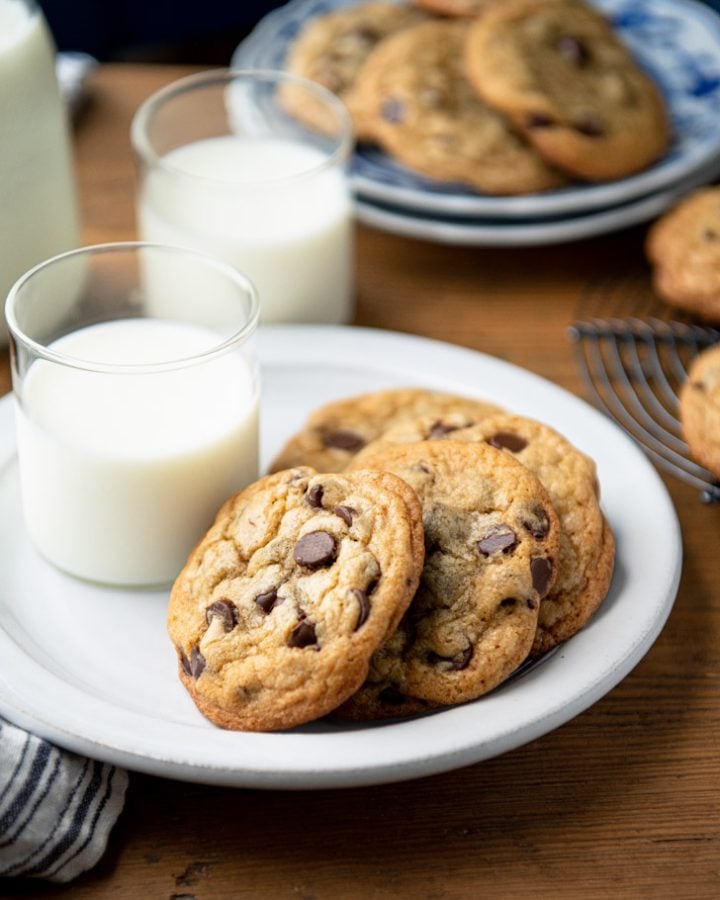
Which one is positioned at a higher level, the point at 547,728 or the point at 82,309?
the point at 82,309

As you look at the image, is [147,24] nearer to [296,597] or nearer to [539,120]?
[539,120]

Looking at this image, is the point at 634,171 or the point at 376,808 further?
the point at 634,171

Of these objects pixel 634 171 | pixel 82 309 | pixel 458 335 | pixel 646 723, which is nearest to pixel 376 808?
pixel 646 723

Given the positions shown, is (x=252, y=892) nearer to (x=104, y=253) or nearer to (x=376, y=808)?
(x=376, y=808)

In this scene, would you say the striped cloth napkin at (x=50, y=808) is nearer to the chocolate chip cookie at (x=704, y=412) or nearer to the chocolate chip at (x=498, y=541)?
the chocolate chip at (x=498, y=541)

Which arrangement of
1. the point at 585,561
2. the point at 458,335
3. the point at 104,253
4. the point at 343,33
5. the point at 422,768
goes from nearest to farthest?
the point at 422,768 < the point at 585,561 < the point at 104,253 < the point at 458,335 < the point at 343,33

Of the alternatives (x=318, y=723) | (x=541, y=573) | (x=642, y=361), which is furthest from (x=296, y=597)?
(x=642, y=361)
